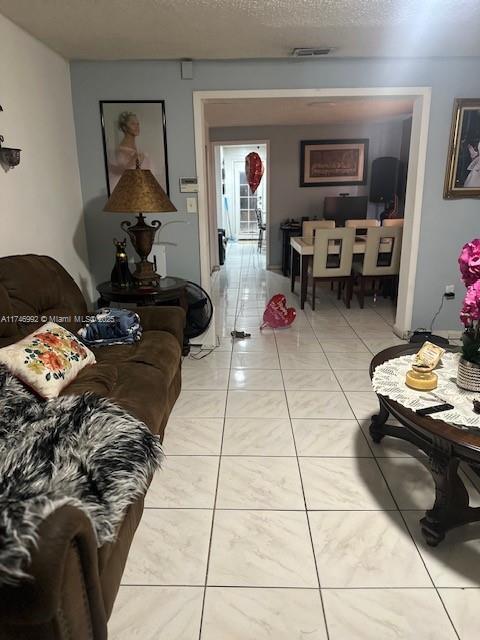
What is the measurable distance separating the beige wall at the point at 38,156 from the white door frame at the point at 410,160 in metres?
0.93

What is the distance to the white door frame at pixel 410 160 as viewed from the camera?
124 inches

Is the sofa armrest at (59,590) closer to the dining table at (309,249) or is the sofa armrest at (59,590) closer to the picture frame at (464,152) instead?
the picture frame at (464,152)

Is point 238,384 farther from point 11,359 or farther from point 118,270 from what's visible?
point 11,359

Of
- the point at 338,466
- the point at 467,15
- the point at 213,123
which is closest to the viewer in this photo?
the point at 338,466

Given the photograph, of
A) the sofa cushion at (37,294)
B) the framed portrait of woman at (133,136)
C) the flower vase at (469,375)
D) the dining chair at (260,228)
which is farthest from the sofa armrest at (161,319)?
the dining chair at (260,228)

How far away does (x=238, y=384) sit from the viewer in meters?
2.95

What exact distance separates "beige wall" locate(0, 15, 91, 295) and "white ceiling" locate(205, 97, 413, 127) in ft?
6.01

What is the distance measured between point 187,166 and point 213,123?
10.7ft

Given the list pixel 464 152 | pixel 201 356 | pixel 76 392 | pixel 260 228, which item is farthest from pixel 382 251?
pixel 260 228

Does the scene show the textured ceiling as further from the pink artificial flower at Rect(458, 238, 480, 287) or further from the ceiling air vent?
the pink artificial flower at Rect(458, 238, 480, 287)

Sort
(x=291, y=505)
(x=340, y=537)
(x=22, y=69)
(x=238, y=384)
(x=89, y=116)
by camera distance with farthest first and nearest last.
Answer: (x=89, y=116) < (x=238, y=384) < (x=22, y=69) < (x=291, y=505) < (x=340, y=537)

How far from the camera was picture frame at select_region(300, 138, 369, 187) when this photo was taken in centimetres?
653

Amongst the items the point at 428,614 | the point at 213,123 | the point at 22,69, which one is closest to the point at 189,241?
the point at 22,69

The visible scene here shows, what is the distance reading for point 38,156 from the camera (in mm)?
2658
